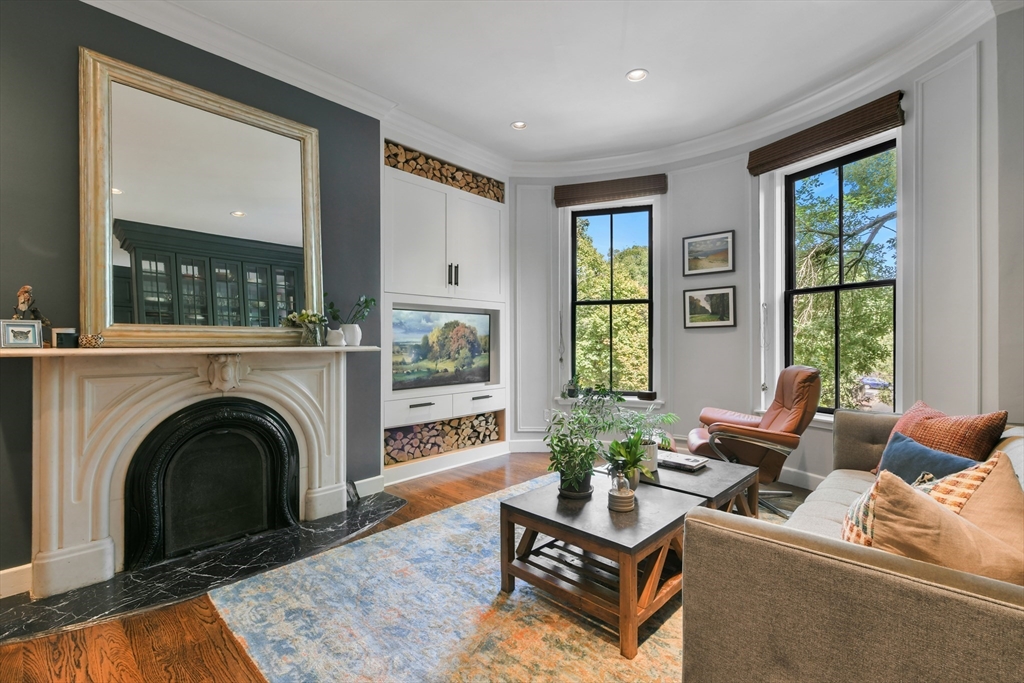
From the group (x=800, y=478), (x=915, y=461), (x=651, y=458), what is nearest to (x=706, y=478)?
(x=651, y=458)

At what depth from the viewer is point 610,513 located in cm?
201

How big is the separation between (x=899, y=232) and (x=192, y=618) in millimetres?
4472

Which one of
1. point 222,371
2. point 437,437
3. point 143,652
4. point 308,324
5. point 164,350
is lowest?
point 143,652

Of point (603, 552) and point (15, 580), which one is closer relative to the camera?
point (603, 552)

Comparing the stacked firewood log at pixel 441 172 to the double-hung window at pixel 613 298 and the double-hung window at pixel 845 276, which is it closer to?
the double-hung window at pixel 613 298

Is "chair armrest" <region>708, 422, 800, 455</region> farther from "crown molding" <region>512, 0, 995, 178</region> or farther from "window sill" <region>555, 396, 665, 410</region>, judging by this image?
"crown molding" <region>512, 0, 995, 178</region>

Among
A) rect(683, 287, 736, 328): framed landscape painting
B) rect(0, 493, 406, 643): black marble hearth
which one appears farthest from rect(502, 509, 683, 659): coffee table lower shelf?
rect(683, 287, 736, 328): framed landscape painting

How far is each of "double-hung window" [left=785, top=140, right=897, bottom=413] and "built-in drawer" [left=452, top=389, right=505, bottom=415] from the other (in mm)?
2600

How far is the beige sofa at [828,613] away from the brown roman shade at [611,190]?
13.0 feet

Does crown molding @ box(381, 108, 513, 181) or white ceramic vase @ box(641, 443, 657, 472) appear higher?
crown molding @ box(381, 108, 513, 181)

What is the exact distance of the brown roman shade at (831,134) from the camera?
10.2 feet

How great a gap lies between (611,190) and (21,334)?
4.36 meters

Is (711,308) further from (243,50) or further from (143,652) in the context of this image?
(143,652)

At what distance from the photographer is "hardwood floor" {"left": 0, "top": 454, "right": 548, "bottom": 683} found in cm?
167
